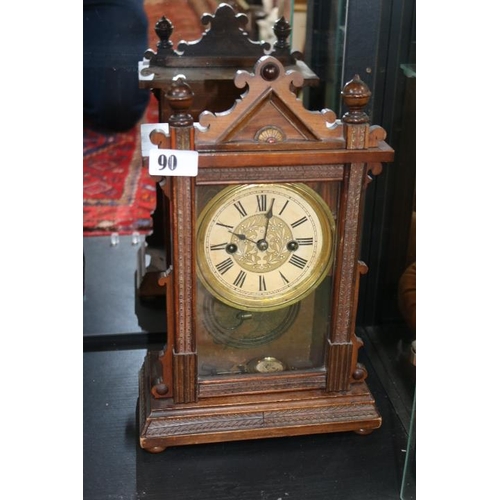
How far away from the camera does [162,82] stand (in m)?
1.80

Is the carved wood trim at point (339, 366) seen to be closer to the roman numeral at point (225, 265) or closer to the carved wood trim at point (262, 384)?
the carved wood trim at point (262, 384)

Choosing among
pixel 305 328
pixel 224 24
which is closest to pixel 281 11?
pixel 224 24

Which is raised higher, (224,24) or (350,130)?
(224,24)

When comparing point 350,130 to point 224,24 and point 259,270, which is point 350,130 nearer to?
point 259,270

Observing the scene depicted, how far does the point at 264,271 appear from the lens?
62.8 inches

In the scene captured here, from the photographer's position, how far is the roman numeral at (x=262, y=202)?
153cm

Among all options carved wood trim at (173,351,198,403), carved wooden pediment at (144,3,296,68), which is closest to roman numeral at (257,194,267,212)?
carved wood trim at (173,351,198,403)

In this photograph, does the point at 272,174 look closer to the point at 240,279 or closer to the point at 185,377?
the point at 240,279

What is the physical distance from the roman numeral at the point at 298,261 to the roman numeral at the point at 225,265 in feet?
0.38

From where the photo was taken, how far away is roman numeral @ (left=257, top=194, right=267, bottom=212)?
1.53m

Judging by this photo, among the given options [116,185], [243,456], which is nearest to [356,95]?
[243,456]

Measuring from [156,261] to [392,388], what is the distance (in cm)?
69

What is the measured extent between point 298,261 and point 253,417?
0.33m

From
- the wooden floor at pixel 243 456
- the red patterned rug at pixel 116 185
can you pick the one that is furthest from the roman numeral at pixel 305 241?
the red patterned rug at pixel 116 185
